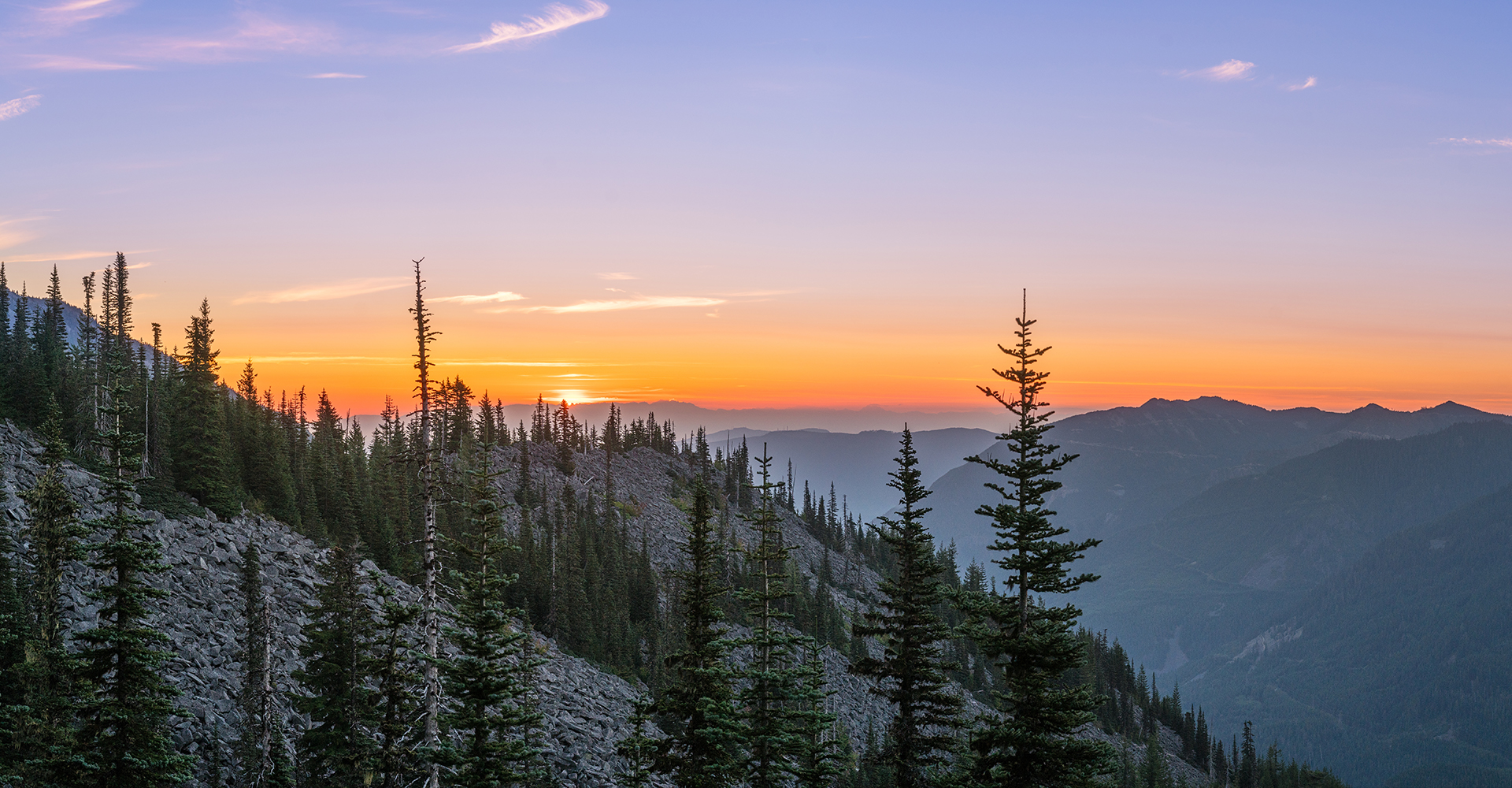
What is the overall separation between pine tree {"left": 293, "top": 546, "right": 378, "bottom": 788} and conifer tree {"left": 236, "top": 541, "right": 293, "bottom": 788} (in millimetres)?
1612

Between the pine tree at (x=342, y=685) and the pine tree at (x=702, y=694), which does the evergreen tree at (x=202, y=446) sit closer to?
the pine tree at (x=342, y=685)

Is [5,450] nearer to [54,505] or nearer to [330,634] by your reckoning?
[54,505]

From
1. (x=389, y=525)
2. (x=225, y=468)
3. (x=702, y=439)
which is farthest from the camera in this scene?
(x=702, y=439)

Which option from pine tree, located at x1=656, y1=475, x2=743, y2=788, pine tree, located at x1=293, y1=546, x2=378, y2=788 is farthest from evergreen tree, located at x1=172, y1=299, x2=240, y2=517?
pine tree, located at x1=656, y1=475, x2=743, y2=788

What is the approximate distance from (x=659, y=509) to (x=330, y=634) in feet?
404

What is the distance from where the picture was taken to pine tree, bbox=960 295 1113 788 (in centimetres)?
2556

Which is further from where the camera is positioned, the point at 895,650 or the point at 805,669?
the point at 895,650

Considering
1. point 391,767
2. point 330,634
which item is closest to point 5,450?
point 330,634

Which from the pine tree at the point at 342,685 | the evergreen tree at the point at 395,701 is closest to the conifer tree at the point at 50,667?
the pine tree at the point at 342,685

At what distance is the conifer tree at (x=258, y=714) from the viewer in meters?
33.2

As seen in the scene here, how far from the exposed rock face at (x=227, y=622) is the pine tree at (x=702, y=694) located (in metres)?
10.8

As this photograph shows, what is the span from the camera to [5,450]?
5059cm

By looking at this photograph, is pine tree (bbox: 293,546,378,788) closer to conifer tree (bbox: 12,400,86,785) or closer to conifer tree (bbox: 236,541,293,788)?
conifer tree (bbox: 236,541,293,788)

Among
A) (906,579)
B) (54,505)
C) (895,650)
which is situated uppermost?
(54,505)
